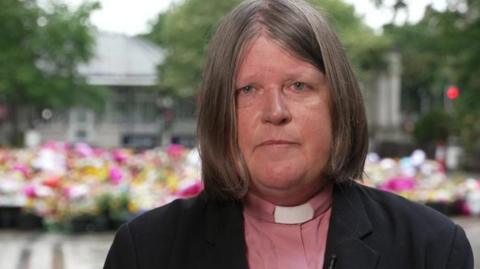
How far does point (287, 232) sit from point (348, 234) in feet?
0.44

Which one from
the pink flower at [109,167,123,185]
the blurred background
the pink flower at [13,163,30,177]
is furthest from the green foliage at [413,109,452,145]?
the pink flower at [109,167,123,185]

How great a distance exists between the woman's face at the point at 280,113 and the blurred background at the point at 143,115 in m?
0.24

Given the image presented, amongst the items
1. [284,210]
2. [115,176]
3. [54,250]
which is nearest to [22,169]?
[115,176]

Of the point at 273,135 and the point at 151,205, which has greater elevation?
the point at 273,135

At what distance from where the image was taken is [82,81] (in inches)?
1492

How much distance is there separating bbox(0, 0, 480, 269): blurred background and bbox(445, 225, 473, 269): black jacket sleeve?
46 cm

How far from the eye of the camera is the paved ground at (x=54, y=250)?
8.70m

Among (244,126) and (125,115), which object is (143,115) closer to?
(125,115)

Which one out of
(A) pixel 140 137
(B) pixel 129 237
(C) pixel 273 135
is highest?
(C) pixel 273 135

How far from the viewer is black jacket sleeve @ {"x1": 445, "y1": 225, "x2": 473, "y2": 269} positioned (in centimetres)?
176

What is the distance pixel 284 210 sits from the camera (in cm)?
184

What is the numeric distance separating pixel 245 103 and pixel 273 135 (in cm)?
10

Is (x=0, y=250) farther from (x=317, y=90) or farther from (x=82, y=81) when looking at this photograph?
(x=82, y=81)

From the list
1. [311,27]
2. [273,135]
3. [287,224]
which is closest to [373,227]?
[287,224]
